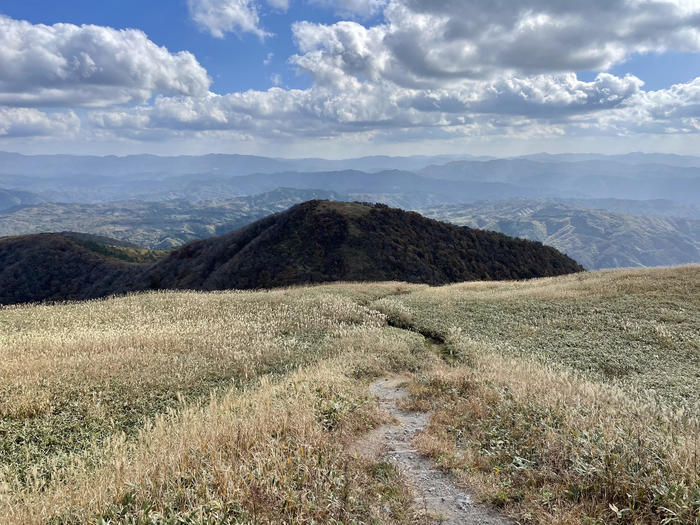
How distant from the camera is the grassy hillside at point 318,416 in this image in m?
4.85

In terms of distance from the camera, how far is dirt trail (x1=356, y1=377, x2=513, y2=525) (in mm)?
5212

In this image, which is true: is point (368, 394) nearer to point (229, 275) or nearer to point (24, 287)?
point (229, 275)

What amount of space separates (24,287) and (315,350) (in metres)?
124

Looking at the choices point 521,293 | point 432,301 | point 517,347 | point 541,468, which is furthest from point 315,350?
point 521,293

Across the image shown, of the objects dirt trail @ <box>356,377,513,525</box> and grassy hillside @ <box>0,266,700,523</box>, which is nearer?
grassy hillside @ <box>0,266,700,523</box>

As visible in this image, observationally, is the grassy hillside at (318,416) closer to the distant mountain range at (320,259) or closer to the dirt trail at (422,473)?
the dirt trail at (422,473)

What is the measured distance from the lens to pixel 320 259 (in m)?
68.3

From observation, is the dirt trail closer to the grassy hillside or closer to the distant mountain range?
the grassy hillside

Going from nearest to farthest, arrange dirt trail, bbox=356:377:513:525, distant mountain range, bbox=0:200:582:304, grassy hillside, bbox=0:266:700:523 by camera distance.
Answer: grassy hillside, bbox=0:266:700:523 → dirt trail, bbox=356:377:513:525 → distant mountain range, bbox=0:200:582:304

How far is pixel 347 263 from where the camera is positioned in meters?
65.5

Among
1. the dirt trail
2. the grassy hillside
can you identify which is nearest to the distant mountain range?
the grassy hillside

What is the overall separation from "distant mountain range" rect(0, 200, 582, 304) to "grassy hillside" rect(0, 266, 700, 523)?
4559cm

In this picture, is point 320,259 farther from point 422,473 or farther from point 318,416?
point 422,473

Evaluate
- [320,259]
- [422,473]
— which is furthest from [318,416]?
[320,259]
